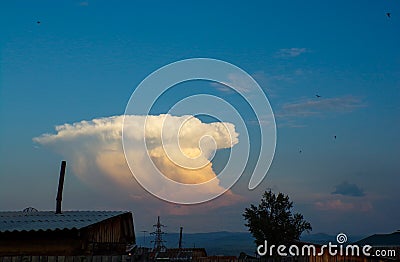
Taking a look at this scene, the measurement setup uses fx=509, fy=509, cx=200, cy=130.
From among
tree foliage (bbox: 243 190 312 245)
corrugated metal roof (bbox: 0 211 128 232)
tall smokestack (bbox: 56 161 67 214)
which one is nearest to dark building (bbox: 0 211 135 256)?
corrugated metal roof (bbox: 0 211 128 232)

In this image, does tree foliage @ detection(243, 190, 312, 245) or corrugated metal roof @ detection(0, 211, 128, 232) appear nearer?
corrugated metal roof @ detection(0, 211, 128, 232)

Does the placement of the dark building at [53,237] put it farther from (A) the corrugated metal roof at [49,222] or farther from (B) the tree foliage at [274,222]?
(B) the tree foliage at [274,222]

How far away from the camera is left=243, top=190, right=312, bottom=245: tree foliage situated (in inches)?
1620

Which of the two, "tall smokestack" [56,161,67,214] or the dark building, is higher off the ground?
"tall smokestack" [56,161,67,214]

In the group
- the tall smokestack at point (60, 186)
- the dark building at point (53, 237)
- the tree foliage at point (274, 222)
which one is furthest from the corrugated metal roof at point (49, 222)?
the tree foliage at point (274, 222)

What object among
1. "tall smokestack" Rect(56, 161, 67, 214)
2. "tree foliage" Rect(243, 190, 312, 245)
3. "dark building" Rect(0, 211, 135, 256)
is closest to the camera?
"dark building" Rect(0, 211, 135, 256)

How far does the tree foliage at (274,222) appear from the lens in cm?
4116

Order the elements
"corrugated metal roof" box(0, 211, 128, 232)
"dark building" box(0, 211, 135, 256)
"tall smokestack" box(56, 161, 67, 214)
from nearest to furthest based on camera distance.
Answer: "corrugated metal roof" box(0, 211, 128, 232) → "dark building" box(0, 211, 135, 256) → "tall smokestack" box(56, 161, 67, 214)

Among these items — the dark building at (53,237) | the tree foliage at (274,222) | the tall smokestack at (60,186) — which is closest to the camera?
the dark building at (53,237)

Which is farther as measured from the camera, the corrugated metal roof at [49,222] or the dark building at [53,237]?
the dark building at [53,237]

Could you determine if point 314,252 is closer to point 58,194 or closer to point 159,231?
point 58,194

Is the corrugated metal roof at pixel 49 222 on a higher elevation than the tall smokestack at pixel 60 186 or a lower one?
lower

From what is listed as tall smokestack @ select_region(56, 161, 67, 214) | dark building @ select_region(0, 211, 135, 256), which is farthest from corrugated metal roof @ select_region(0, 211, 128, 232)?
tall smokestack @ select_region(56, 161, 67, 214)

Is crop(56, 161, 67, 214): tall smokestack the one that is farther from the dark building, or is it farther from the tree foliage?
the tree foliage
